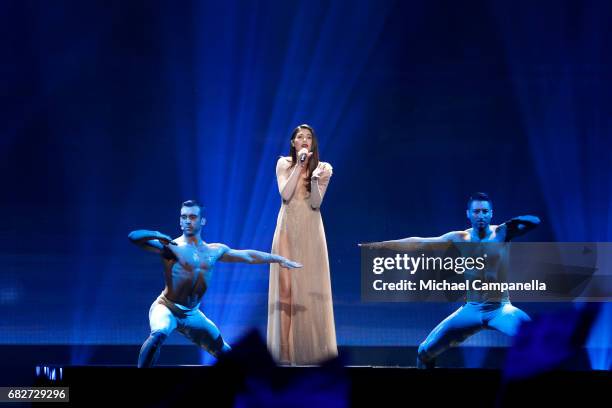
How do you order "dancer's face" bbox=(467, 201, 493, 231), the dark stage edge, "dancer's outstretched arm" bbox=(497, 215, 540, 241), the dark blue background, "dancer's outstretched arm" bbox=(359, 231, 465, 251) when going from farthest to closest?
1. the dark blue background
2. "dancer's outstretched arm" bbox=(359, 231, 465, 251)
3. "dancer's face" bbox=(467, 201, 493, 231)
4. "dancer's outstretched arm" bbox=(497, 215, 540, 241)
5. the dark stage edge

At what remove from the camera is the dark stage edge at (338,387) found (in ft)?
14.6

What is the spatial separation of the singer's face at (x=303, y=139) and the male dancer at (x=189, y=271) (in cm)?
74

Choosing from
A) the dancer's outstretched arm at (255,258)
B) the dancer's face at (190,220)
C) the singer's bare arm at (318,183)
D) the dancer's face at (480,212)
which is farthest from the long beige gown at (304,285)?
the dancer's face at (480,212)

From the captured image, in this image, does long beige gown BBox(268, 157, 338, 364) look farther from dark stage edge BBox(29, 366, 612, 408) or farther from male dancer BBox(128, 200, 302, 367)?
dark stage edge BBox(29, 366, 612, 408)

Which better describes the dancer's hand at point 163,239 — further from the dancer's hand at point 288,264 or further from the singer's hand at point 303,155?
the singer's hand at point 303,155

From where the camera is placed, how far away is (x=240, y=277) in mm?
6629

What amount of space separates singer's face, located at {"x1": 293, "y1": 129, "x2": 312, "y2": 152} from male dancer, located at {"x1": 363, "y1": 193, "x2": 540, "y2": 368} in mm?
873

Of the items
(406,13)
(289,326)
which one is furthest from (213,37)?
(289,326)

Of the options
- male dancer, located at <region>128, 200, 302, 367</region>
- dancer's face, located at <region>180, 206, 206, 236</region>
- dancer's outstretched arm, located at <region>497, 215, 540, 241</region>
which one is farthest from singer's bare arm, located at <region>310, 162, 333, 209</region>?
dancer's outstretched arm, located at <region>497, 215, 540, 241</region>

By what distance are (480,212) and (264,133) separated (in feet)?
6.29

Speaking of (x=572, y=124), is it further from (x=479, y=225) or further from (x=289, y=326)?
(x=289, y=326)

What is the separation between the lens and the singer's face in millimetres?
5363

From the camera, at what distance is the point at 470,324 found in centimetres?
555

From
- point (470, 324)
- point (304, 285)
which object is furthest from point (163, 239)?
point (470, 324)
